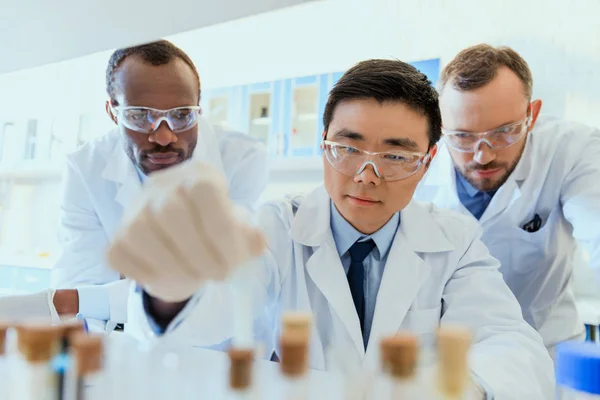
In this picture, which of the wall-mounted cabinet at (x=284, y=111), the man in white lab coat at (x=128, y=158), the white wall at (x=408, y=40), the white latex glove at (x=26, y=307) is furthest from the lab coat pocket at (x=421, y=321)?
the wall-mounted cabinet at (x=284, y=111)

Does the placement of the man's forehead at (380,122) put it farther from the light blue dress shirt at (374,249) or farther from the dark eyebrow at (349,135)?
the light blue dress shirt at (374,249)

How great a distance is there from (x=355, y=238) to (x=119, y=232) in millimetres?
1047

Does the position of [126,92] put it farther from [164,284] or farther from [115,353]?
[164,284]

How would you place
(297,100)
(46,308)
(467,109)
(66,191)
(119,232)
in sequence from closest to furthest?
(119,232), (46,308), (467,109), (66,191), (297,100)

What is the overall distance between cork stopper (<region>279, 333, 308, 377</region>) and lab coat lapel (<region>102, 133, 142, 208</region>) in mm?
1576

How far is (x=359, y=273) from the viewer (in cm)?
147

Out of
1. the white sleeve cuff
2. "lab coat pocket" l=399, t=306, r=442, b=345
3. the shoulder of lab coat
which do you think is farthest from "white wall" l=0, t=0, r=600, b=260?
"lab coat pocket" l=399, t=306, r=442, b=345

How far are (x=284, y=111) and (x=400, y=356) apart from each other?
3727 millimetres

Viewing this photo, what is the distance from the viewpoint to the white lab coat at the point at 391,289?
4.14 ft

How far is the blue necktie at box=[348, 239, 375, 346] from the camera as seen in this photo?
1.43m

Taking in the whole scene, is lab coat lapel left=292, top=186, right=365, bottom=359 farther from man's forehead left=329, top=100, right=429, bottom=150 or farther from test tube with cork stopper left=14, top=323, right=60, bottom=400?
test tube with cork stopper left=14, top=323, right=60, bottom=400

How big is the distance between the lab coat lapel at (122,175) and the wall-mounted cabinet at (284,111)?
193 centimetres

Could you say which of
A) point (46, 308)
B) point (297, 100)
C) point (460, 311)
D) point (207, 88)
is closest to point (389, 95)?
point (460, 311)

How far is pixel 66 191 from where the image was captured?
7.18 ft
